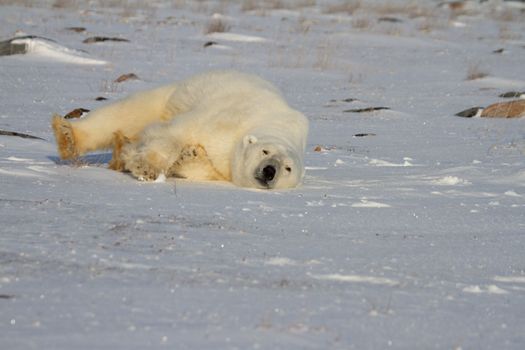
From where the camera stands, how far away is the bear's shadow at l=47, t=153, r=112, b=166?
23.1ft

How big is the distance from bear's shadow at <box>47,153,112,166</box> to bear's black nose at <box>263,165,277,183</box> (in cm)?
136

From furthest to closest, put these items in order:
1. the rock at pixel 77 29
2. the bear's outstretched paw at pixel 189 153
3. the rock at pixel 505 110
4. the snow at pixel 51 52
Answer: the rock at pixel 77 29 < the snow at pixel 51 52 < the rock at pixel 505 110 < the bear's outstretched paw at pixel 189 153

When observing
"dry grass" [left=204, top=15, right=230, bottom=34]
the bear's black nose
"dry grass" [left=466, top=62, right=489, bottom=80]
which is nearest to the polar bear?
the bear's black nose

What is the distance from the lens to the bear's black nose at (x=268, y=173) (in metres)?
6.44

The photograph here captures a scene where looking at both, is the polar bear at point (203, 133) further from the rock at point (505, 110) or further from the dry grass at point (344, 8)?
the dry grass at point (344, 8)

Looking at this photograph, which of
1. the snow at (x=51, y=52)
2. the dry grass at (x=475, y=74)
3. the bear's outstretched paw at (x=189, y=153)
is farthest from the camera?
the dry grass at (x=475, y=74)

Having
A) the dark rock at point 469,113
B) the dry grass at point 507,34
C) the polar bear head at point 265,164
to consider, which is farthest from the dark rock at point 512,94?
the dry grass at point 507,34

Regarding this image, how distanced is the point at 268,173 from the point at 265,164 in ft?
0.30

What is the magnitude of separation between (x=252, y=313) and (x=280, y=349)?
0.40m

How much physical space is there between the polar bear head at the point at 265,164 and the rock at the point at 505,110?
21.1ft

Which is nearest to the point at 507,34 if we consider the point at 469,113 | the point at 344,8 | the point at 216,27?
the point at 344,8

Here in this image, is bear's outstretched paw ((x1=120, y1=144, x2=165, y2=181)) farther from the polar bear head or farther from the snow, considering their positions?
the snow

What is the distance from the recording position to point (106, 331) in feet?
10.1

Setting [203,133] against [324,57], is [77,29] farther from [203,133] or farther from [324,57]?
[203,133]
